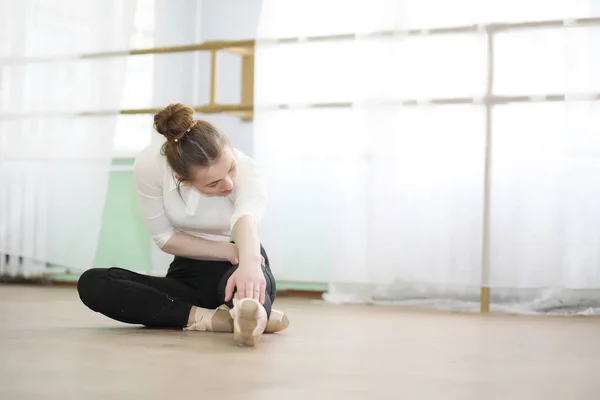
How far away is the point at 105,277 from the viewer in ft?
6.61

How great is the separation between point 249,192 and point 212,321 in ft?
1.12

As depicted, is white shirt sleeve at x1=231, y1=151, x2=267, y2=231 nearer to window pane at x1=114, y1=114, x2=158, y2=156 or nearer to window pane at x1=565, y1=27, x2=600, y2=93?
window pane at x1=565, y1=27, x2=600, y2=93

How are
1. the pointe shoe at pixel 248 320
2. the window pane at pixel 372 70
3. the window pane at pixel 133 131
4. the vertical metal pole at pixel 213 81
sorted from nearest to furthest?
the pointe shoe at pixel 248 320 < the window pane at pixel 372 70 < the vertical metal pole at pixel 213 81 < the window pane at pixel 133 131

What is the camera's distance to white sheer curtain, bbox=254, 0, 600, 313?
2.76 metres

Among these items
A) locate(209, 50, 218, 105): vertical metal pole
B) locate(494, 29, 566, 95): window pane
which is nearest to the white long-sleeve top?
locate(494, 29, 566, 95): window pane

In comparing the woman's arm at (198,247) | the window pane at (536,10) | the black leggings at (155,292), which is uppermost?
the window pane at (536,10)

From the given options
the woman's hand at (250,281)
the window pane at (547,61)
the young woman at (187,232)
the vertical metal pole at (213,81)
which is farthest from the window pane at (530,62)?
the woman's hand at (250,281)

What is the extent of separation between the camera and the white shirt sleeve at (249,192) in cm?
187

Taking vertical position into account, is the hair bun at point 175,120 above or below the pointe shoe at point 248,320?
above

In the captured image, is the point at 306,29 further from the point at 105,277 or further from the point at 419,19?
the point at 105,277

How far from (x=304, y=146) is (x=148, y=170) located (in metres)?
1.26

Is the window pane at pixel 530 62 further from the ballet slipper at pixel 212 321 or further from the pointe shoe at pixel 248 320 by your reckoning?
the pointe shoe at pixel 248 320

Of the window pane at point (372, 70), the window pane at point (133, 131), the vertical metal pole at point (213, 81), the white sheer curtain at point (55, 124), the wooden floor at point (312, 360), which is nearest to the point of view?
the wooden floor at point (312, 360)

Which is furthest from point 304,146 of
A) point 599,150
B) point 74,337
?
point 74,337
